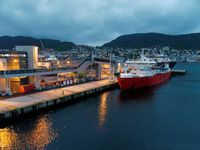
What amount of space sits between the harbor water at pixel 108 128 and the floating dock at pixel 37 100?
132 cm

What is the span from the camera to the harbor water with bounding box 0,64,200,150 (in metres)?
24.8

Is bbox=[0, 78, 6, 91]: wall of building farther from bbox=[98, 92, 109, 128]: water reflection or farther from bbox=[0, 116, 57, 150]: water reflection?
bbox=[98, 92, 109, 128]: water reflection

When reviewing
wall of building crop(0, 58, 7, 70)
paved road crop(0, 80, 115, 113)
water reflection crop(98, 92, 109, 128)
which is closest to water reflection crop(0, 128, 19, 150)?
paved road crop(0, 80, 115, 113)

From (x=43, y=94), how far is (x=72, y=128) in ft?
45.8

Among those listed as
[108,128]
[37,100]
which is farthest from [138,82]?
[108,128]

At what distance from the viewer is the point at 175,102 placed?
148 ft

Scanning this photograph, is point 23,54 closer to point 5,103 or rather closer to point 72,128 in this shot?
point 5,103

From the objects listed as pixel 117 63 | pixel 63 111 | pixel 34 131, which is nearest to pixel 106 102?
pixel 63 111

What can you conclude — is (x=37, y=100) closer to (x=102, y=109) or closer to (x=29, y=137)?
(x=102, y=109)

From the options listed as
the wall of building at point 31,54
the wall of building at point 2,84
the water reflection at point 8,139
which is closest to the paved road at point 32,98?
the water reflection at point 8,139

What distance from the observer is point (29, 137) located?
85.8 feet

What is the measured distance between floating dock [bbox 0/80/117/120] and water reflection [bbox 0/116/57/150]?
380 centimetres

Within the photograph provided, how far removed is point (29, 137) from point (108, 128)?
30.4ft

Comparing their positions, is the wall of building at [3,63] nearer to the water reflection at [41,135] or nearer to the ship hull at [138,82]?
the water reflection at [41,135]
